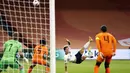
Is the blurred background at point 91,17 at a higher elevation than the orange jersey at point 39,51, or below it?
higher

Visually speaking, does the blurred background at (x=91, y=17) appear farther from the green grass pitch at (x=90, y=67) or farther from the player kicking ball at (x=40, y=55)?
the player kicking ball at (x=40, y=55)

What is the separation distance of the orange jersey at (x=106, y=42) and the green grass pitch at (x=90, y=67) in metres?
1.65

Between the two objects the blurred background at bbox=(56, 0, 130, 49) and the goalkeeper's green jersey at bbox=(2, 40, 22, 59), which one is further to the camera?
the blurred background at bbox=(56, 0, 130, 49)

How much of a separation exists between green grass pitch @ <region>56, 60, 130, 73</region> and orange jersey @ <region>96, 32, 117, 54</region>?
5.42 ft

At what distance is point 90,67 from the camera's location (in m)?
10.6

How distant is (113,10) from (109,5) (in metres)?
0.28

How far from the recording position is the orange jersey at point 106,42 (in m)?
7.80

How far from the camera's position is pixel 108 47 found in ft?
26.1

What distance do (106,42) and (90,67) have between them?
283 centimetres

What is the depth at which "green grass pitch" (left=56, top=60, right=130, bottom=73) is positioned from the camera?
31.9 ft

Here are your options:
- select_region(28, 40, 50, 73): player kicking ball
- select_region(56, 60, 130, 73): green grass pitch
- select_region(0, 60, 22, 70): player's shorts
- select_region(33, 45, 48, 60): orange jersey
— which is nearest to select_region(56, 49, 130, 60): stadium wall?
select_region(56, 60, 130, 73): green grass pitch

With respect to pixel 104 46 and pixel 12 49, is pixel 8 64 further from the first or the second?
pixel 104 46

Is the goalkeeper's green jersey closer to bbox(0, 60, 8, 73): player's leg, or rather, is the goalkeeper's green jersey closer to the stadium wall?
bbox(0, 60, 8, 73): player's leg

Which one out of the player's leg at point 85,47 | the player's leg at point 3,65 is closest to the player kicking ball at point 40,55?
the player's leg at point 3,65
